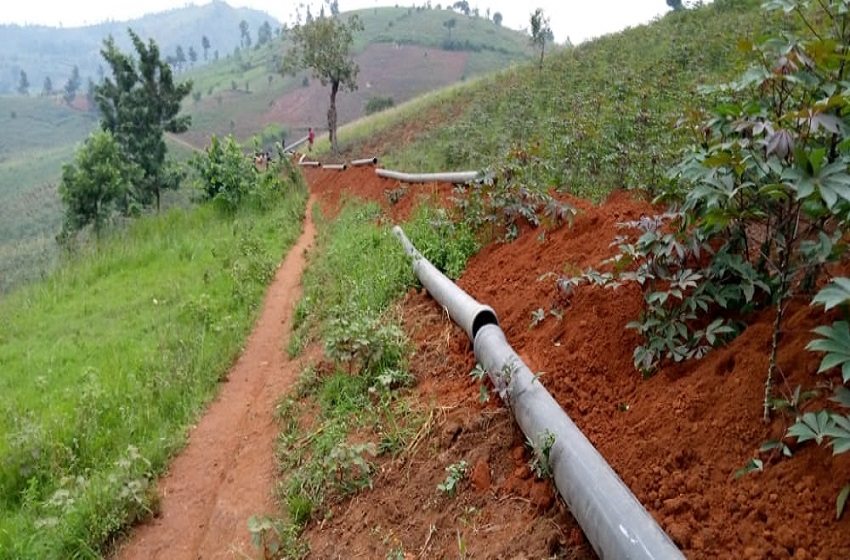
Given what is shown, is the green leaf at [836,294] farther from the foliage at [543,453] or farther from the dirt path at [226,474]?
the dirt path at [226,474]

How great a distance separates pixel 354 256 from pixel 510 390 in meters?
5.47

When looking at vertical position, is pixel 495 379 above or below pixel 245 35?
below

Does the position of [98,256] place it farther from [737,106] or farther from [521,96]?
[521,96]

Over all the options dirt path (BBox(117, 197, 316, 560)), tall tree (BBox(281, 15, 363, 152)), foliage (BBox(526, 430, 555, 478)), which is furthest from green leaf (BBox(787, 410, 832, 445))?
tall tree (BBox(281, 15, 363, 152))

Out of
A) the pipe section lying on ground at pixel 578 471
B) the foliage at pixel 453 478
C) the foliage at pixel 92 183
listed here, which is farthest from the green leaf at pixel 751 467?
the foliage at pixel 92 183

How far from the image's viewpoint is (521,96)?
19391mm

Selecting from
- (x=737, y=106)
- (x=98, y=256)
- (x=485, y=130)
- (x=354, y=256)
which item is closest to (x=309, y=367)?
(x=354, y=256)

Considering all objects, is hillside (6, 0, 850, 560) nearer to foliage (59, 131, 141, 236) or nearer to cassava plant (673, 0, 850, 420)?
cassava plant (673, 0, 850, 420)

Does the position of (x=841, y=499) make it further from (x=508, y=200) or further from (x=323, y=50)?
(x=323, y=50)

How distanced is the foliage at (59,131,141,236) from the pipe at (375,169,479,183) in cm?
999

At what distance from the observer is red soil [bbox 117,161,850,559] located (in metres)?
2.10

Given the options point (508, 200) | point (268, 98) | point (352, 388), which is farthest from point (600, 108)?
point (268, 98)

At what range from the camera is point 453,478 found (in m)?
3.07

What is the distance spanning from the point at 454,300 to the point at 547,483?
2.25 m
